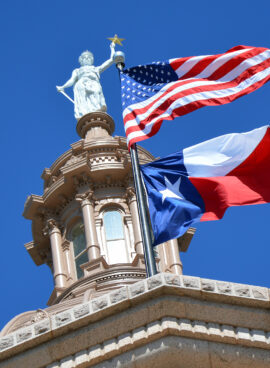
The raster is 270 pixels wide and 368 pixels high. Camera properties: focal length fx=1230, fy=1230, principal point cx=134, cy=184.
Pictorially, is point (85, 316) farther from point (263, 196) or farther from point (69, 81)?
point (69, 81)

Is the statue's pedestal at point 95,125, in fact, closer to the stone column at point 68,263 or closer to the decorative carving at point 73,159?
the decorative carving at point 73,159

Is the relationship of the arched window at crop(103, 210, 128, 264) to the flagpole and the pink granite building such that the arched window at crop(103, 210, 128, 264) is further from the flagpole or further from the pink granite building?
the pink granite building

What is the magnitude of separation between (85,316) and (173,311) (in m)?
1.30

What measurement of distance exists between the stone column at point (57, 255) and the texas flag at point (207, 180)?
18.4 m

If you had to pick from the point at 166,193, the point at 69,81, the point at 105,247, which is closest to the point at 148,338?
the point at 166,193

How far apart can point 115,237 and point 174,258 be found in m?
2.24

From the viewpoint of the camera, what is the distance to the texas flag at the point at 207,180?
23.9 m

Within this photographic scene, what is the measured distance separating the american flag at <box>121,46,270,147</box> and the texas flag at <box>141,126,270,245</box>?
3.32 ft

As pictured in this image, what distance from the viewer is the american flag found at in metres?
25.9

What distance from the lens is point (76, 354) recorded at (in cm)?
1814

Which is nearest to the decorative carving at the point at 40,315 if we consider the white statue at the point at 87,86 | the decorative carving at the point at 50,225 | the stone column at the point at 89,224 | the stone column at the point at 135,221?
the stone column at the point at 89,224

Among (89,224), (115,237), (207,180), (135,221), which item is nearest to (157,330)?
(207,180)

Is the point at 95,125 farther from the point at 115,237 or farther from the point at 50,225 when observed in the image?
the point at 115,237

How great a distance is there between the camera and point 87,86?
4825cm
